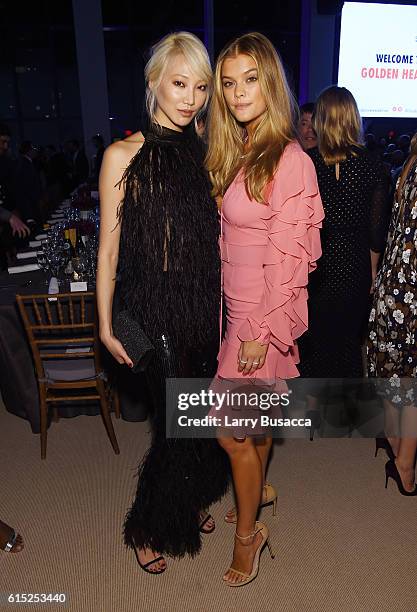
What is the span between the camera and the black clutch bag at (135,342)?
64.4 inches

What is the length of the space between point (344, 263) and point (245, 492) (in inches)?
47.3

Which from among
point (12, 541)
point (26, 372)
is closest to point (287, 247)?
point (12, 541)

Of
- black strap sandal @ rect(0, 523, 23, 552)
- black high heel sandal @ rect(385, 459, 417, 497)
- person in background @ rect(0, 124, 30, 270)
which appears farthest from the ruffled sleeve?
person in background @ rect(0, 124, 30, 270)

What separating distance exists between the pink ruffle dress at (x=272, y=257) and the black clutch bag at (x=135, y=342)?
0.25 m

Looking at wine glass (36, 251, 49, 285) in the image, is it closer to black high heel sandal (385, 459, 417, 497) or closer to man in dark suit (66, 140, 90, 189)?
black high heel sandal (385, 459, 417, 497)

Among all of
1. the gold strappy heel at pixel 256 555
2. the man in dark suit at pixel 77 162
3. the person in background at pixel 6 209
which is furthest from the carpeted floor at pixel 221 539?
the man in dark suit at pixel 77 162

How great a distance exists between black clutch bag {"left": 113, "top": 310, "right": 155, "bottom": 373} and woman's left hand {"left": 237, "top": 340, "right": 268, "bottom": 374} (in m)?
0.28

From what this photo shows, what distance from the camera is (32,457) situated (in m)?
2.70

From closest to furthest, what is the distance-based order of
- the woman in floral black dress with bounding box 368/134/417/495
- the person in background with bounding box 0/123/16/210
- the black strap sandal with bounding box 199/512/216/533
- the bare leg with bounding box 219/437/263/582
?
1. the bare leg with bounding box 219/437/263/582
2. the woman in floral black dress with bounding box 368/134/417/495
3. the black strap sandal with bounding box 199/512/216/533
4. the person in background with bounding box 0/123/16/210

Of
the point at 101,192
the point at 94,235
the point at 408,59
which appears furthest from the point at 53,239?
the point at 408,59

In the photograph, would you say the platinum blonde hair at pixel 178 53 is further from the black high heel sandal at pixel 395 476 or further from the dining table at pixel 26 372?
the black high heel sandal at pixel 395 476

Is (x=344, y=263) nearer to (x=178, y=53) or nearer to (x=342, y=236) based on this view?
(x=342, y=236)

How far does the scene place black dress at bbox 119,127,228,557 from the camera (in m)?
1.56

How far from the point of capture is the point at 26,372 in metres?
2.85
